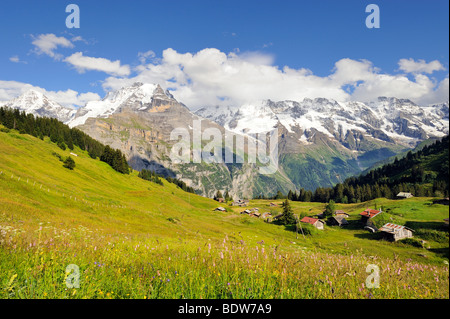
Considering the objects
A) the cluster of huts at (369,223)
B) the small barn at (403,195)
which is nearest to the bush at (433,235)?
the cluster of huts at (369,223)

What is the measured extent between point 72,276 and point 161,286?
163 cm

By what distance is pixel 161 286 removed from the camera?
4414 mm

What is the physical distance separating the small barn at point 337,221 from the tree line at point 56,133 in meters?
103

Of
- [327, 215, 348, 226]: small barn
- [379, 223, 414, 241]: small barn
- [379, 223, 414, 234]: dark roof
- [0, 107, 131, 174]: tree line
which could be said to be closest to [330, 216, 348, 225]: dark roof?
[327, 215, 348, 226]: small barn

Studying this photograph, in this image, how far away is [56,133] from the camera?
123 m

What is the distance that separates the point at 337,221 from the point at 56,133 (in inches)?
5572

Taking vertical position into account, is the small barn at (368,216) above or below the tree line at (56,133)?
below

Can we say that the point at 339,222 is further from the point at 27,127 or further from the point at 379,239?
the point at 27,127

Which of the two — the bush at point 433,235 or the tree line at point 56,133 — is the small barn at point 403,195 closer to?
the bush at point 433,235

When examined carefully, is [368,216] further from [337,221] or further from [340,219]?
[337,221]

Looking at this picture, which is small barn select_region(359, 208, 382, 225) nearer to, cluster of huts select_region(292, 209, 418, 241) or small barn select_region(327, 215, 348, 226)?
cluster of huts select_region(292, 209, 418, 241)

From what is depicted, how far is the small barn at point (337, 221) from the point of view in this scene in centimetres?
9908

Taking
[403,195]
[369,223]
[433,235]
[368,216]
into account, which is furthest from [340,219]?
[403,195]
